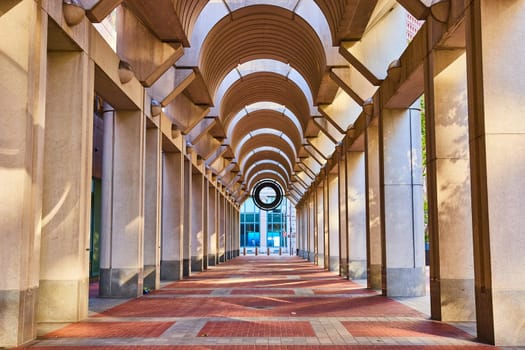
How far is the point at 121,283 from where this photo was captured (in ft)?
50.5

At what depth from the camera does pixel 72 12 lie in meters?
10.1

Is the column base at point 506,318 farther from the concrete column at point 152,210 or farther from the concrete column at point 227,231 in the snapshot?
the concrete column at point 227,231

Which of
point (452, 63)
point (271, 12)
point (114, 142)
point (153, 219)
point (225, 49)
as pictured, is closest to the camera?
point (452, 63)

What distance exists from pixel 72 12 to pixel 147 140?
815 centimetres

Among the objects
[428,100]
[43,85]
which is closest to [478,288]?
[428,100]

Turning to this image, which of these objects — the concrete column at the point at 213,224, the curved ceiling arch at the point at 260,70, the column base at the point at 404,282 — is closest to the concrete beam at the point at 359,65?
the column base at the point at 404,282

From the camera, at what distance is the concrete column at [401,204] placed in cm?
1527

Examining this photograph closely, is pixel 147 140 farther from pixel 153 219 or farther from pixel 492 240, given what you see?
pixel 492 240

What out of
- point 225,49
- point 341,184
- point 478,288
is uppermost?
point 225,49

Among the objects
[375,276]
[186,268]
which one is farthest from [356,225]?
[186,268]

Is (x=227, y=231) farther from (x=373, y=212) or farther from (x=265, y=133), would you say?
(x=373, y=212)

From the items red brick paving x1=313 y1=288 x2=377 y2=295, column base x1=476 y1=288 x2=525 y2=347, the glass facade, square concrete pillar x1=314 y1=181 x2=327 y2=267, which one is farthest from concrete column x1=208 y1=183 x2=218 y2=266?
the glass facade

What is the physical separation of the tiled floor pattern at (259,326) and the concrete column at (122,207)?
928mm

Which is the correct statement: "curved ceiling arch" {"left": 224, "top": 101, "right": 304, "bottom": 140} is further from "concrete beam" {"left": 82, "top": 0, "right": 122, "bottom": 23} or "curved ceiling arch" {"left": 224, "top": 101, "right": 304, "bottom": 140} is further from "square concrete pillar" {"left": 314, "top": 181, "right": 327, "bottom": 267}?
"concrete beam" {"left": 82, "top": 0, "right": 122, "bottom": 23}
